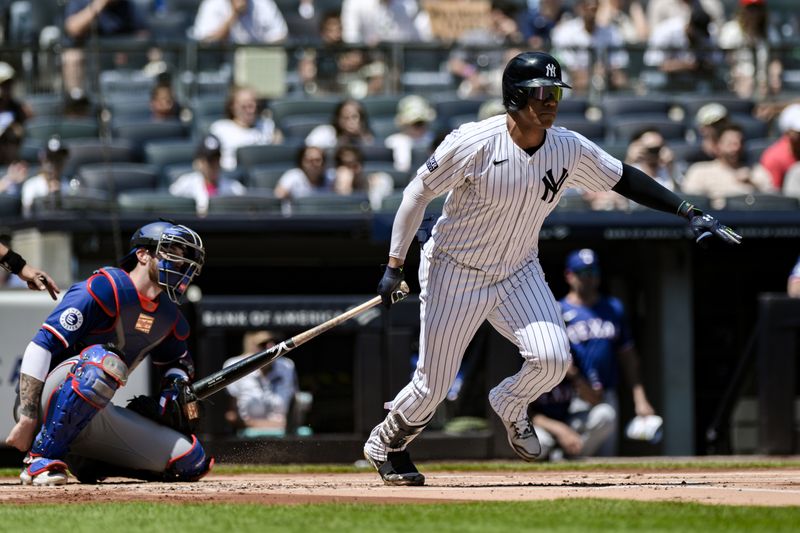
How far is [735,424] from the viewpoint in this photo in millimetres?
10570

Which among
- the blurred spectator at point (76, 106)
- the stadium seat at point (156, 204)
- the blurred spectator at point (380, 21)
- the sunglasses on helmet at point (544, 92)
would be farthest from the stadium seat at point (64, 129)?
the sunglasses on helmet at point (544, 92)

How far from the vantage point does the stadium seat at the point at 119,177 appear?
10883 mm

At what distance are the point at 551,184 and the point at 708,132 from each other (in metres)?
5.98

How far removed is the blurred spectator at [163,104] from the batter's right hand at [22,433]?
610 cm

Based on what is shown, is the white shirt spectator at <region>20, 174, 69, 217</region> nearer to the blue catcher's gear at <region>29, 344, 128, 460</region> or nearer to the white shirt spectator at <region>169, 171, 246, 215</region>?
the white shirt spectator at <region>169, 171, 246, 215</region>

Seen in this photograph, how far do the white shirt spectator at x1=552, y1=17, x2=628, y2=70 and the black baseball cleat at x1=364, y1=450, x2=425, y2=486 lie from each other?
23.1 ft

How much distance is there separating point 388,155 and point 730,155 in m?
2.64

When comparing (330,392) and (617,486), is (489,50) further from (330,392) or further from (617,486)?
(617,486)

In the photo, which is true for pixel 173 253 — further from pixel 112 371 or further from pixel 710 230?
pixel 710 230

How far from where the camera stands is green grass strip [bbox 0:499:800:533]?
4.80 metres

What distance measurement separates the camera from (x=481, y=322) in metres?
6.34

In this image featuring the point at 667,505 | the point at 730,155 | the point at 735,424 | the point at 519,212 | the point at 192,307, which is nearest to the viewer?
the point at 667,505

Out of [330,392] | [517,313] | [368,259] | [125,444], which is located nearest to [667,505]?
[517,313]

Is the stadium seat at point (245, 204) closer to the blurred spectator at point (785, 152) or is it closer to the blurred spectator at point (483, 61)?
the blurred spectator at point (483, 61)
